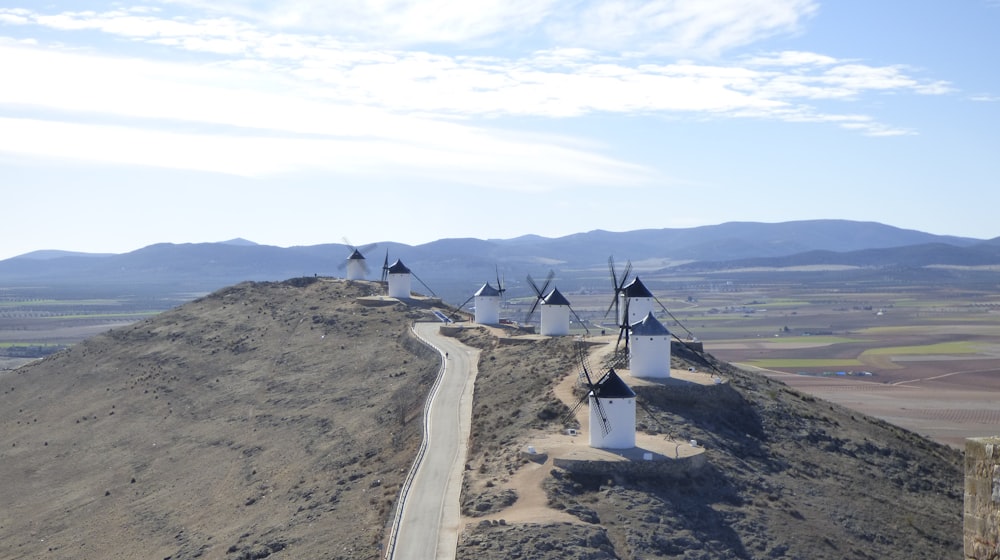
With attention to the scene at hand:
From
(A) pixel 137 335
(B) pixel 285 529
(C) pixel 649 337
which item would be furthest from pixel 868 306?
(B) pixel 285 529

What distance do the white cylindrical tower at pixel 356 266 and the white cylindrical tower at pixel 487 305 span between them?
23.7m

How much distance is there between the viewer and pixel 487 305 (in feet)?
192

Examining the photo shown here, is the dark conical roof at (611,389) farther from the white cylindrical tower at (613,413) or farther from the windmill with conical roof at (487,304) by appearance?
the windmill with conical roof at (487,304)

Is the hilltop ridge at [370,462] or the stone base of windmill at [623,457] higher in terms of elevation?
the stone base of windmill at [623,457]

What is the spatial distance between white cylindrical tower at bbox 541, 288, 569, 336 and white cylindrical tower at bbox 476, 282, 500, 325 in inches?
274

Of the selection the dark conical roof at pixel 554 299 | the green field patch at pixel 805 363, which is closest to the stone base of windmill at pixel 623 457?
the dark conical roof at pixel 554 299

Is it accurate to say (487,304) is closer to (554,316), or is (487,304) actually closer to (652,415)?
(554,316)

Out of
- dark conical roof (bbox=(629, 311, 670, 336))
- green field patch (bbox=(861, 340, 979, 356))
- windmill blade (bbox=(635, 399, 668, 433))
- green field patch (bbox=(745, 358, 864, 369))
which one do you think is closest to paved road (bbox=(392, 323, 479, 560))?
windmill blade (bbox=(635, 399, 668, 433))

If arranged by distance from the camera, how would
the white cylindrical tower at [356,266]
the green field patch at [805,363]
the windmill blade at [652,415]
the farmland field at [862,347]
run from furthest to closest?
the green field patch at [805,363] → the white cylindrical tower at [356,266] → the farmland field at [862,347] → the windmill blade at [652,415]

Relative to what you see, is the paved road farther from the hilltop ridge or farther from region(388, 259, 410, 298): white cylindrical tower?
region(388, 259, 410, 298): white cylindrical tower

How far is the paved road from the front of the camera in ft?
85.5

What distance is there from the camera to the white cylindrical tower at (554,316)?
51531mm

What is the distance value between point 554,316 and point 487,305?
7751 millimetres

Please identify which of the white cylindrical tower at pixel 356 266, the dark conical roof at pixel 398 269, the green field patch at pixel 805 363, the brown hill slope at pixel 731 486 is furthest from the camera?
the green field patch at pixel 805 363
